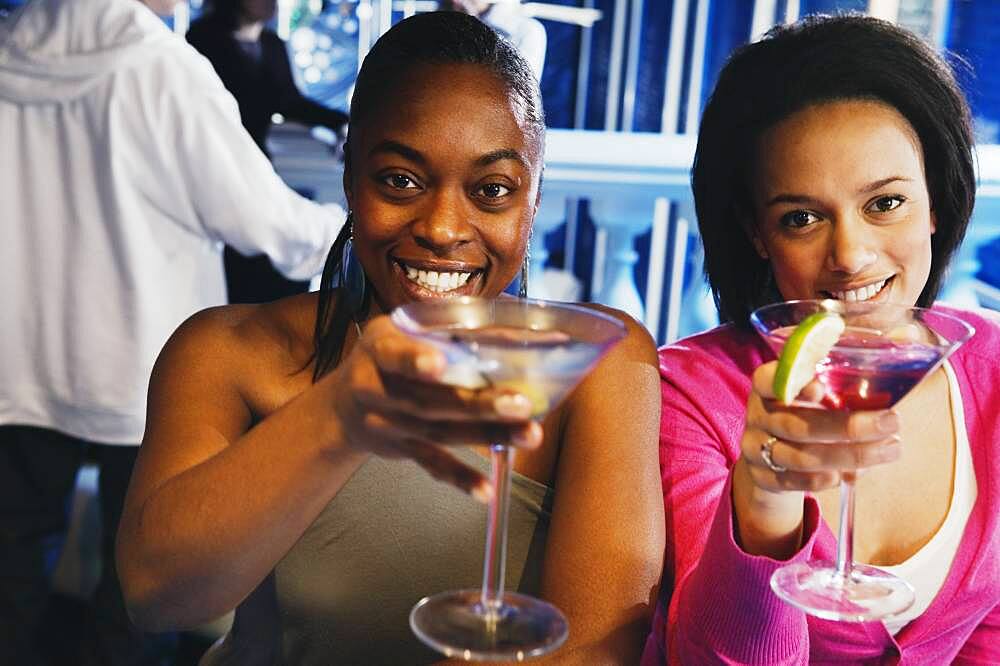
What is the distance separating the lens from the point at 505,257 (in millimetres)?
1606

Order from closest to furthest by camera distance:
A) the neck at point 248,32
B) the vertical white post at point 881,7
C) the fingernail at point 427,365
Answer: the fingernail at point 427,365 → the neck at point 248,32 → the vertical white post at point 881,7

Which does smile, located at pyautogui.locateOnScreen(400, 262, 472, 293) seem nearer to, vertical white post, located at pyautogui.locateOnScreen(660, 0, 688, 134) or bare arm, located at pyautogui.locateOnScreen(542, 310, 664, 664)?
bare arm, located at pyautogui.locateOnScreen(542, 310, 664, 664)

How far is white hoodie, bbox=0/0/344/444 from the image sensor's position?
2814mm

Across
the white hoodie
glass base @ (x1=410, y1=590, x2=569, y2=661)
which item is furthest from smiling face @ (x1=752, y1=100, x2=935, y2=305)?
the white hoodie

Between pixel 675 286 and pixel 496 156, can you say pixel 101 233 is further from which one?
pixel 675 286

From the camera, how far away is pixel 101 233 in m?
2.94

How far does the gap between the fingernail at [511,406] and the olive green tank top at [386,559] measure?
60 cm

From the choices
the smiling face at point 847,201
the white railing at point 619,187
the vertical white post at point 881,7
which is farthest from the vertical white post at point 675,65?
the smiling face at point 847,201

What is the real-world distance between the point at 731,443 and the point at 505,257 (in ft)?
1.46

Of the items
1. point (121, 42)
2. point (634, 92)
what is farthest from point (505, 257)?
point (634, 92)

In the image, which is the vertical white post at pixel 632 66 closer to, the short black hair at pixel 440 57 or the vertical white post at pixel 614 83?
the vertical white post at pixel 614 83

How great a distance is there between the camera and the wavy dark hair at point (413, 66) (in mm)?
1594

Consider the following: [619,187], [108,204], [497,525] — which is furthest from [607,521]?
[619,187]

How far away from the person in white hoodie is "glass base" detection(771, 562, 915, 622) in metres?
1.90
